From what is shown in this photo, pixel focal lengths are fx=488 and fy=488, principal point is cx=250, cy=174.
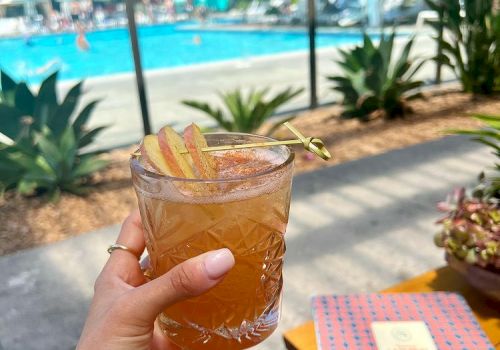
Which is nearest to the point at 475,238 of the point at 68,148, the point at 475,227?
the point at 475,227

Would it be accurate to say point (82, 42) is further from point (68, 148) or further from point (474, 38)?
point (68, 148)

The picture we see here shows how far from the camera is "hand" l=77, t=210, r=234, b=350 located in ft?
2.88

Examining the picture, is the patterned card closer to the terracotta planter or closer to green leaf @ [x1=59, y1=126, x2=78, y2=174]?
the terracotta planter

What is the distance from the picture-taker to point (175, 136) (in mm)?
923

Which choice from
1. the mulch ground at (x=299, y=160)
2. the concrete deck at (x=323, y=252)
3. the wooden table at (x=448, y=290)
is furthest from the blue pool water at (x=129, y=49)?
the wooden table at (x=448, y=290)

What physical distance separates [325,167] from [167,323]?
129 inches

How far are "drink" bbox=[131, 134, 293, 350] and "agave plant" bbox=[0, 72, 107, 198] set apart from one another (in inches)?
118

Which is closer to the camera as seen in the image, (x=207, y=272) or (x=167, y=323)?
(x=207, y=272)

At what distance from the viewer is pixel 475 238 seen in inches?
60.5

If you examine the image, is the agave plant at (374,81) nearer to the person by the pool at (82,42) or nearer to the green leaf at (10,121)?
the green leaf at (10,121)

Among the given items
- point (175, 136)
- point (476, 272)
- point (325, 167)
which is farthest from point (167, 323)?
point (325, 167)

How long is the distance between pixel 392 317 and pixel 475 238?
0.36 metres

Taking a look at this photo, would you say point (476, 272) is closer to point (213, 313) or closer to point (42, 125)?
point (213, 313)

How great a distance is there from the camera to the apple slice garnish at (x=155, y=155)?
36.1 inches
